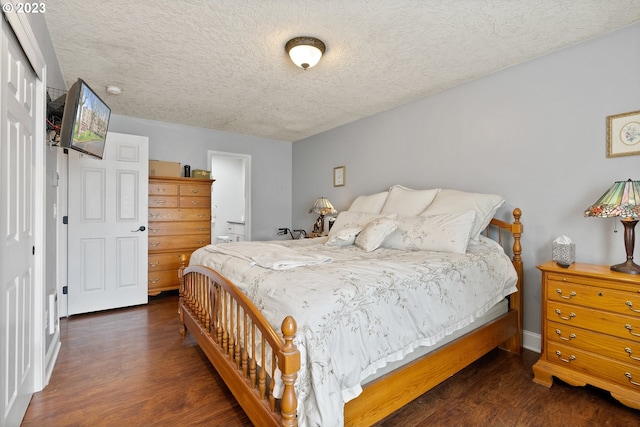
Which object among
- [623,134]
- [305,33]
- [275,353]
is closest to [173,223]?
[305,33]

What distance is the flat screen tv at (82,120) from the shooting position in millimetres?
2021

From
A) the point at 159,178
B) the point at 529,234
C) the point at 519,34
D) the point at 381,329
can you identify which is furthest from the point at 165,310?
the point at 519,34

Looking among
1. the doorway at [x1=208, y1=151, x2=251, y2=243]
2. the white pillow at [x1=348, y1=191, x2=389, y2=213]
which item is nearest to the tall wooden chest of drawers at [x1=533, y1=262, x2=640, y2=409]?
the white pillow at [x1=348, y1=191, x2=389, y2=213]

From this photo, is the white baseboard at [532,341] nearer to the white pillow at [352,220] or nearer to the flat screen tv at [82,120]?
the white pillow at [352,220]

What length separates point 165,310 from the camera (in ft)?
11.5

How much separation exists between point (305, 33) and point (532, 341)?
118 inches

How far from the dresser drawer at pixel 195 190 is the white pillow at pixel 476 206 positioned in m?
3.02

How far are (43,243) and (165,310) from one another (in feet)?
6.04

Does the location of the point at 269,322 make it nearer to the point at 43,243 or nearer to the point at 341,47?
the point at 43,243

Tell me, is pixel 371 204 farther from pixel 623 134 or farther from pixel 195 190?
pixel 195 190

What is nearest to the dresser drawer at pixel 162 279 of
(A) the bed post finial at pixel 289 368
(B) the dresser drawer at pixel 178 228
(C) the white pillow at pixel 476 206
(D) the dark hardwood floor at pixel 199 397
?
(B) the dresser drawer at pixel 178 228

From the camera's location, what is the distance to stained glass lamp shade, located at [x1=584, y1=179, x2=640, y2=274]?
1745 mm

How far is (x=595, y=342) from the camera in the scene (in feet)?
6.05

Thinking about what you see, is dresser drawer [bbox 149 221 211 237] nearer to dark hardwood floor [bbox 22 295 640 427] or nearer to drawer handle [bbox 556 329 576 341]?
dark hardwood floor [bbox 22 295 640 427]
